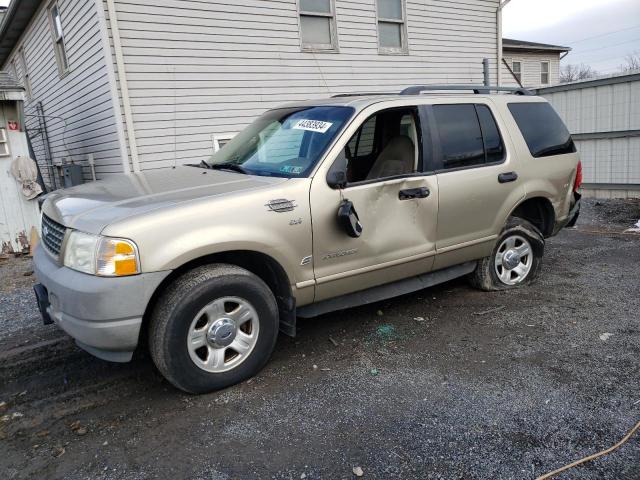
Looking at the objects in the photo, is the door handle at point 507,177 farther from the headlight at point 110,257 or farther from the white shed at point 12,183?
the white shed at point 12,183

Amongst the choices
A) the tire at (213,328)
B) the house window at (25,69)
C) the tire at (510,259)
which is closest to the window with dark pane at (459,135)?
the tire at (510,259)

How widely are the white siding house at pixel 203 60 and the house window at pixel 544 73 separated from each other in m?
16.0

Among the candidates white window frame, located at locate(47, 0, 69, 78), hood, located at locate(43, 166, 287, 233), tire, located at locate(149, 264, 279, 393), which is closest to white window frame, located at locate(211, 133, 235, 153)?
white window frame, located at locate(47, 0, 69, 78)

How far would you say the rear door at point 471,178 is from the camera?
163 inches

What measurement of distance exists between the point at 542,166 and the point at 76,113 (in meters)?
8.90

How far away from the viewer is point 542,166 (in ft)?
15.7

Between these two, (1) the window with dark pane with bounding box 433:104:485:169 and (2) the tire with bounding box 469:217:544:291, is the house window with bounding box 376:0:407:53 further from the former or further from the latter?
(2) the tire with bounding box 469:217:544:291

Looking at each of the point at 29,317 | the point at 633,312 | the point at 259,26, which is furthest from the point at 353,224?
the point at 259,26

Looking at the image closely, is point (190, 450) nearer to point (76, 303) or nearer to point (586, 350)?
point (76, 303)

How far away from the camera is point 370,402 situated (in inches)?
120

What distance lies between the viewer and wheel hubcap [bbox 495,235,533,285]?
4.86 meters

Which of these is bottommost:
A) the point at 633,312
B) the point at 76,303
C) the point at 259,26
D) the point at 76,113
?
the point at 633,312

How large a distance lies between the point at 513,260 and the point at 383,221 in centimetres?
188

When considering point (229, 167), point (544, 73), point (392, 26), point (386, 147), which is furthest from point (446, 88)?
point (544, 73)
